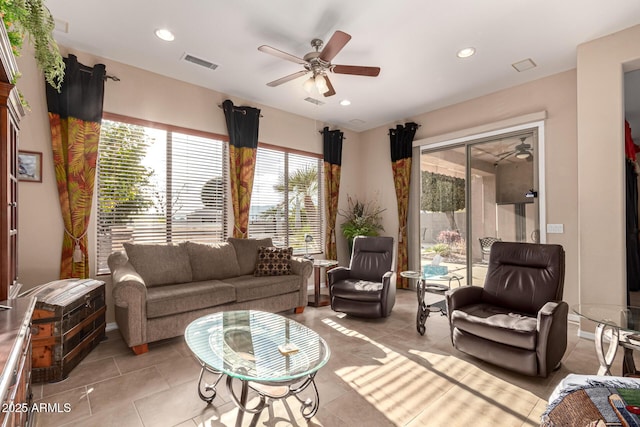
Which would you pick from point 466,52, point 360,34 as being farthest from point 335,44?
point 466,52

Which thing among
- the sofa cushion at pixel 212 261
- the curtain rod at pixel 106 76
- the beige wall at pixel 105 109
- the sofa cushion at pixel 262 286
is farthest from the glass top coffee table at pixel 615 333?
the curtain rod at pixel 106 76

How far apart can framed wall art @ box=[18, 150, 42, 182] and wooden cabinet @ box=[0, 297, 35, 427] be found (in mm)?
1891

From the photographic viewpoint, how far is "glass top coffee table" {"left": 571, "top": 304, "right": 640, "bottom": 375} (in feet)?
6.45

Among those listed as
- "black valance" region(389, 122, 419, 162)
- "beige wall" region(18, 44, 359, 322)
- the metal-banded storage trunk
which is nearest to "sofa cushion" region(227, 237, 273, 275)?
"beige wall" region(18, 44, 359, 322)

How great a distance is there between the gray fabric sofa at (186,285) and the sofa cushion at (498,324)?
2009 mm

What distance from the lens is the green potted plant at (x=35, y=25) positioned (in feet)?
5.41

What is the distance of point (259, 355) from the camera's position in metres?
1.93

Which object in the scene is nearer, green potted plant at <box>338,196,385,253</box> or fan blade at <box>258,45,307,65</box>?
fan blade at <box>258,45,307,65</box>

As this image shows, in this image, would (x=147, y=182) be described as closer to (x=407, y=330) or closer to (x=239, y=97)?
(x=239, y=97)

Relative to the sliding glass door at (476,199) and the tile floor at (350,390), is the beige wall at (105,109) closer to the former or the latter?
the tile floor at (350,390)

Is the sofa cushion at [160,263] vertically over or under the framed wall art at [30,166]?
under

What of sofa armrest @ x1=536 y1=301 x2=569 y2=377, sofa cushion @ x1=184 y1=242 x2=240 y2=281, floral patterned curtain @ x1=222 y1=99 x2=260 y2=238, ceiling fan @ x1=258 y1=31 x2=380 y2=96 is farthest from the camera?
floral patterned curtain @ x1=222 y1=99 x2=260 y2=238

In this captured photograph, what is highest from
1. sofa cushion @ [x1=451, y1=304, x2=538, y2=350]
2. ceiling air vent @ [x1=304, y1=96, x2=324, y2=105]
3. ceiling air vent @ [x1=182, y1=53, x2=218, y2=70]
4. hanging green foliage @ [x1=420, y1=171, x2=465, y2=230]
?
ceiling air vent @ [x1=304, y1=96, x2=324, y2=105]

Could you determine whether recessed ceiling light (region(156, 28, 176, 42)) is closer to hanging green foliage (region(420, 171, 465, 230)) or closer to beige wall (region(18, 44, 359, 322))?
beige wall (region(18, 44, 359, 322))
